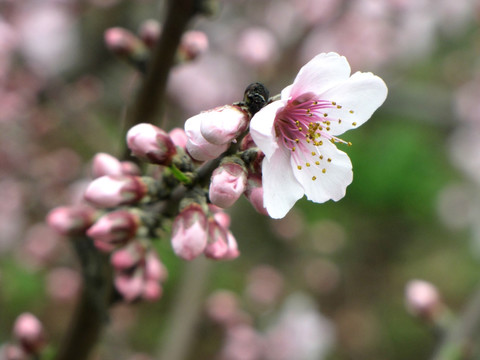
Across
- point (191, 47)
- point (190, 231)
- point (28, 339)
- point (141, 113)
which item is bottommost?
point (28, 339)

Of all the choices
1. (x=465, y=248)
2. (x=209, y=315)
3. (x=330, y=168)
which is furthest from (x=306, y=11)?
(x=465, y=248)

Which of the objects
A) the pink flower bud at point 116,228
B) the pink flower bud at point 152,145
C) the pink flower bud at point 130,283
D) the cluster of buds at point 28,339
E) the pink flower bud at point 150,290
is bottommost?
the cluster of buds at point 28,339

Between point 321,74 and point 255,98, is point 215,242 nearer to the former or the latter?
point 255,98

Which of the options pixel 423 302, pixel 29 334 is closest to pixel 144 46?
pixel 29 334

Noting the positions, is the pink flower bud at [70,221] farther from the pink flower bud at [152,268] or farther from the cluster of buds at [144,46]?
the cluster of buds at [144,46]

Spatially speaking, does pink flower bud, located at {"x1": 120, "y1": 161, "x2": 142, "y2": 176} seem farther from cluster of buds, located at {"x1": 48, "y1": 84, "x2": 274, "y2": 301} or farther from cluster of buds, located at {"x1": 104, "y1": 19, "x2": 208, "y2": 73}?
cluster of buds, located at {"x1": 104, "y1": 19, "x2": 208, "y2": 73}

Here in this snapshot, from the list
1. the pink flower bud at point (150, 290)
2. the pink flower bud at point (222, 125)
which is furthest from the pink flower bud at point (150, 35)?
the pink flower bud at point (150, 290)
